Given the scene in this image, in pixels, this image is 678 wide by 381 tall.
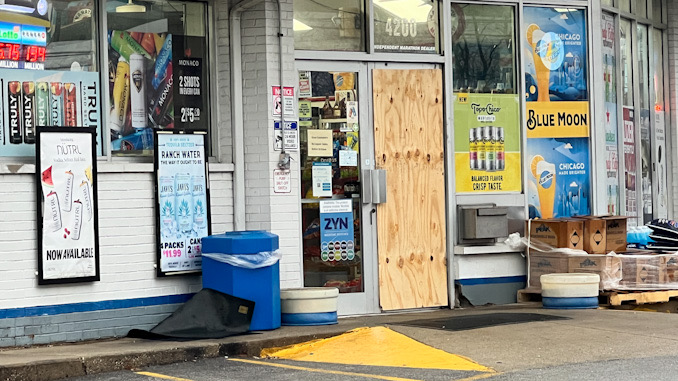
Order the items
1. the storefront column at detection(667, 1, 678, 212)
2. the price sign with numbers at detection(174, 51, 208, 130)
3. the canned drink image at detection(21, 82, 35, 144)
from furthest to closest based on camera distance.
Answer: the storefront column at detection(667, 1, 678, 212) < the price sign with numbers at detection(174, 51, 208, 130) < the canned drink image at detection(21, 82, 35, 144)

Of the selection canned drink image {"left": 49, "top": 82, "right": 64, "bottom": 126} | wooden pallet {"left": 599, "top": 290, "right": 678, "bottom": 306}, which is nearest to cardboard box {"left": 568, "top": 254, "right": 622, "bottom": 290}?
wooden pallet {"left": 599, "top": 290, "right": 678, "bottom": 306}

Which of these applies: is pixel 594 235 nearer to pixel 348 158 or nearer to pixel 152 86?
pixel 348 158

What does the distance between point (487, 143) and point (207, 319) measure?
4656 mm

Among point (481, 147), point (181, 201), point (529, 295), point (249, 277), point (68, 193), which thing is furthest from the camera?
point (481, 147)

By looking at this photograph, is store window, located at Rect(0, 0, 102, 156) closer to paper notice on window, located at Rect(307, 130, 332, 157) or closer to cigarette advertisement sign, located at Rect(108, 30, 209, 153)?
cigarette advertisement sign, located at Rect(108, 30, 209, 153)

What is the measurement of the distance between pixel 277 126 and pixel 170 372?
362 centimetres

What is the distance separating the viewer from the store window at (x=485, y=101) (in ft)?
44.1

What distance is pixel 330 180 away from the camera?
12484 mm

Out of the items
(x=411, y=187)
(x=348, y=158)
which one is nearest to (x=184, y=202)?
(x=348, y=158)

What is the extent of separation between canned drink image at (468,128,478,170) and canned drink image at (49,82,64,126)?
5076 mm

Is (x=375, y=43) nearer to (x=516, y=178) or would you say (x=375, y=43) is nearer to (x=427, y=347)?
(x=516, y=178)

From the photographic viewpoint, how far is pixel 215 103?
39.4ft

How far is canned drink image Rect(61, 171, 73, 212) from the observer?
10.7 m

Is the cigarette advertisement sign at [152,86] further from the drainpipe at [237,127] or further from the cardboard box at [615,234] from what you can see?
the cardboard box at [615,234]
